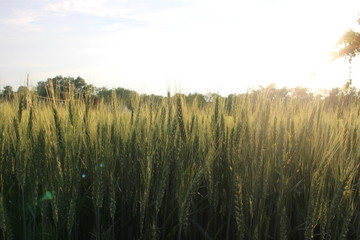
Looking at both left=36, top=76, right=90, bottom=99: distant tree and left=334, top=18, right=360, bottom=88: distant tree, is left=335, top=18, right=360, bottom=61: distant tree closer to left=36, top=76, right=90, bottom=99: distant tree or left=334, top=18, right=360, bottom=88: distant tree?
left=334, top=18, right=360, bottom=88: distant tree

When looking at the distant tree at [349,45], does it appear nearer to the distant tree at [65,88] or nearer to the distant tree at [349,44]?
the distant tree at [349,44]

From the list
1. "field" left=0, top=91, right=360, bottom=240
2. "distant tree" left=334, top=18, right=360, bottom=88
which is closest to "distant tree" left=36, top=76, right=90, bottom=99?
"field" left=0, top=91, right=360, bottom=240

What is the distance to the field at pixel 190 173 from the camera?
4.63ft

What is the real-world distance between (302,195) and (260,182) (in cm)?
41

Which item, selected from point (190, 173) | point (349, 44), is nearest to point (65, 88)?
point (190, 173)

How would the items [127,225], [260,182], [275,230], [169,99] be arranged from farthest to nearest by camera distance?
[169,99], [127,225], [275,230], [260,182]

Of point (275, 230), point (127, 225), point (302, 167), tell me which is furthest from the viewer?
point (127, 225)

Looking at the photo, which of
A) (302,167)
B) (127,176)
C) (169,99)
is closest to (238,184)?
(302,167)

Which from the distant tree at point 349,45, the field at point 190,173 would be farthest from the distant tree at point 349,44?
the field at point 190,173

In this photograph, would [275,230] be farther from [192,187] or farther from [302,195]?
[192,187]

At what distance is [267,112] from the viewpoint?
5.13 feet

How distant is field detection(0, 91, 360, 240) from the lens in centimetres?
141

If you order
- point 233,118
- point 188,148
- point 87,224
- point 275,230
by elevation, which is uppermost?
point 233,118

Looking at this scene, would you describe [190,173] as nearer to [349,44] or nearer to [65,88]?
[65,88]
